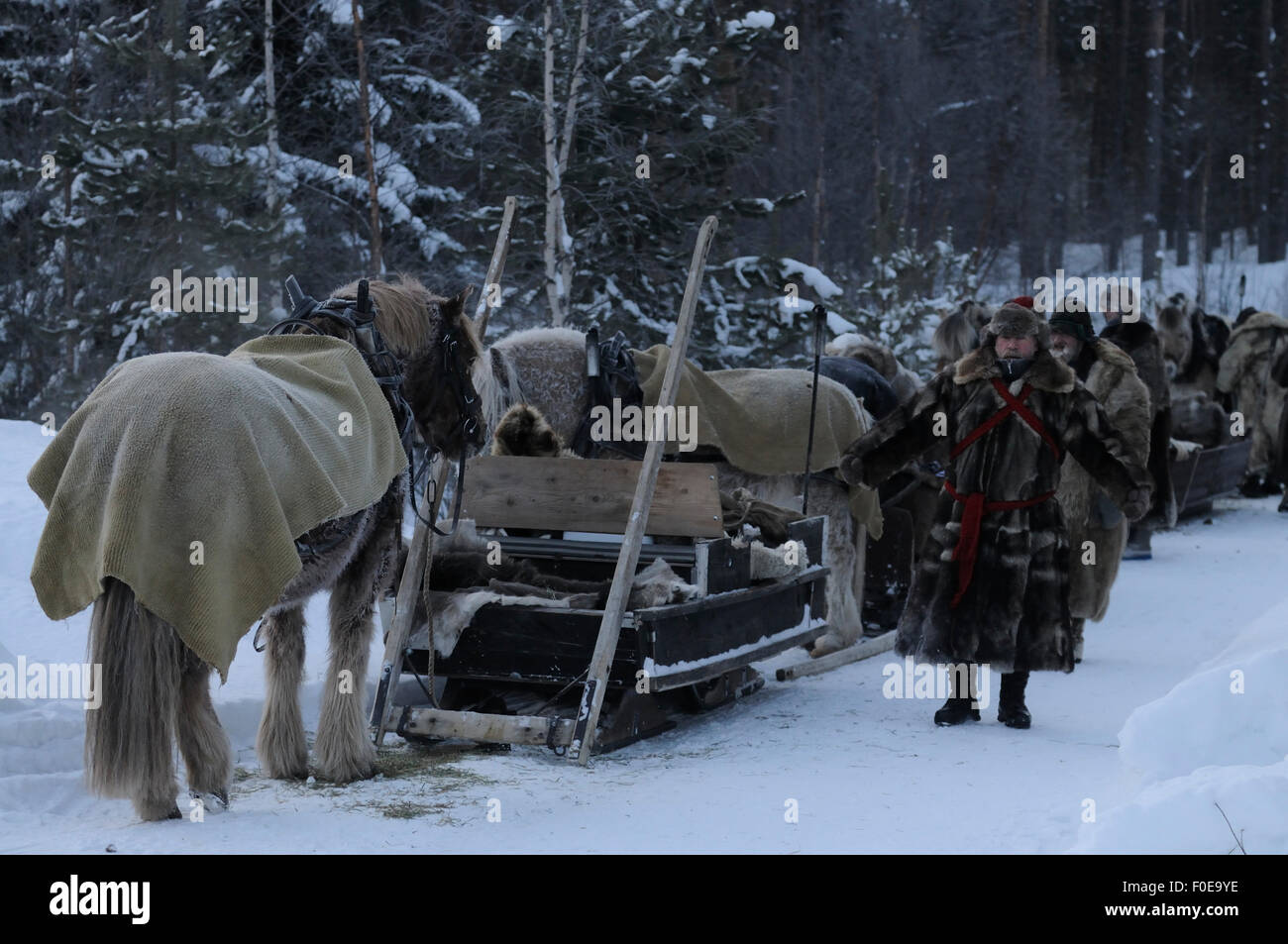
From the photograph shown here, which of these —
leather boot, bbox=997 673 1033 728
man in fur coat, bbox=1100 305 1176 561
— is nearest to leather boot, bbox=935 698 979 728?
leather boot, bbox=997 673 1033 728

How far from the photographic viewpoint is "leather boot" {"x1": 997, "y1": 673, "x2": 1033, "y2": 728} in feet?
22.0

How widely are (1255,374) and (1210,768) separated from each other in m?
14.6

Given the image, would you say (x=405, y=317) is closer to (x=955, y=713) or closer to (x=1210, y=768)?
(x=955, y=713)

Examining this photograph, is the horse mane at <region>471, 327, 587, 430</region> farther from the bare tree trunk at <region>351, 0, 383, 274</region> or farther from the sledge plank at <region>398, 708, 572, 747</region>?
the bare tree trunk at <region>351, 0, 383, 274</region>

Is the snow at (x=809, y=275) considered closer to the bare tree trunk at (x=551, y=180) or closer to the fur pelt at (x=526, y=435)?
the bare tree trunk at (x=551, y=180)

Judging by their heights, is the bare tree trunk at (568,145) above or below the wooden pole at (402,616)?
above

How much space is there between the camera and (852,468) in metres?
6.93

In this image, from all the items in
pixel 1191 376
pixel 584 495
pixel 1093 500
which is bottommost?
pixel 1093 500

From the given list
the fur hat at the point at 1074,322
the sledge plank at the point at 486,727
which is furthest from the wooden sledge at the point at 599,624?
the fur hat at the point at 1074,322

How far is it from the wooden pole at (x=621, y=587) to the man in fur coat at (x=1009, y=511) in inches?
60.2

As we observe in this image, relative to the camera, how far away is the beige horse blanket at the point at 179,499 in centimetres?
423

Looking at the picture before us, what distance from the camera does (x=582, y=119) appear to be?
13648mm

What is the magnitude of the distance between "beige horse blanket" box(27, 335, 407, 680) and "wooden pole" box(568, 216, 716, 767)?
64.0 inches

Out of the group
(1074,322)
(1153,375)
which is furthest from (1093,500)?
(1153,375)
